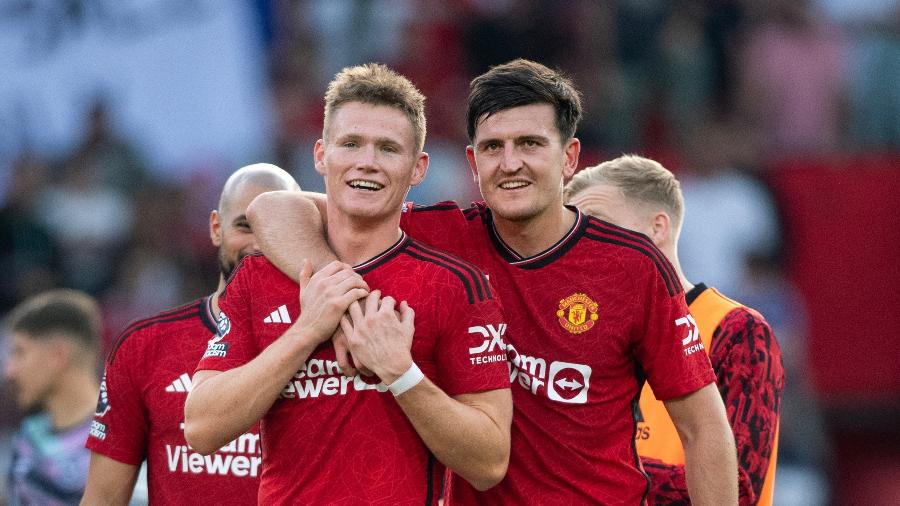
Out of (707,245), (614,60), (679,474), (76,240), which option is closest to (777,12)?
(614,60)

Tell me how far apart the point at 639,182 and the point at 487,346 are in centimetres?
166

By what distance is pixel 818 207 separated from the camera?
424 inches

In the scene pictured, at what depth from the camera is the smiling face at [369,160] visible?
404cm

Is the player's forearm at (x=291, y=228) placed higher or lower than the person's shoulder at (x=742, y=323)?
higher

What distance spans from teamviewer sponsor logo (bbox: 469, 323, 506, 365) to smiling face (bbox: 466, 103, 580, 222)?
49 cm

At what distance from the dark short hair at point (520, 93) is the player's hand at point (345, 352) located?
3.03 feet

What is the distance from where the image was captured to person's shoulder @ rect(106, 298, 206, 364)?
4953 mm

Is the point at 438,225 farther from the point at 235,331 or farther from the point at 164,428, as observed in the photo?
the point at 164,428

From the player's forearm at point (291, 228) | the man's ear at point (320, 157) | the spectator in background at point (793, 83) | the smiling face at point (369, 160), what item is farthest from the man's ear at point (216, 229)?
the spectator in background at point (793, 83)

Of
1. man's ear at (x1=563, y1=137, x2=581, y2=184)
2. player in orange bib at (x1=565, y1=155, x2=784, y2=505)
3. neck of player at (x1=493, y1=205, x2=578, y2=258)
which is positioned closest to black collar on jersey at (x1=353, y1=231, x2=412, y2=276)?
neck of player at (x1=493, y1=205, x2=578, y2=258)

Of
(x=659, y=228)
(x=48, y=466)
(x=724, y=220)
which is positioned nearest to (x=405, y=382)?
(x=659, y=228)

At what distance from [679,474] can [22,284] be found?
746 centimetres

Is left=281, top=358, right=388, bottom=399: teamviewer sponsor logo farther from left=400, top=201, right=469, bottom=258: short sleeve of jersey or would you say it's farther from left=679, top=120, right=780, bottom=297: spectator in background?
left=679, top=120, right=780, bottom=297: spectator in background

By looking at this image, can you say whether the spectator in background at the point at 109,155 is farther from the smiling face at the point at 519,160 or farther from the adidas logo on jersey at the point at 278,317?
the adidas logo on jersey at the point at 278,317
